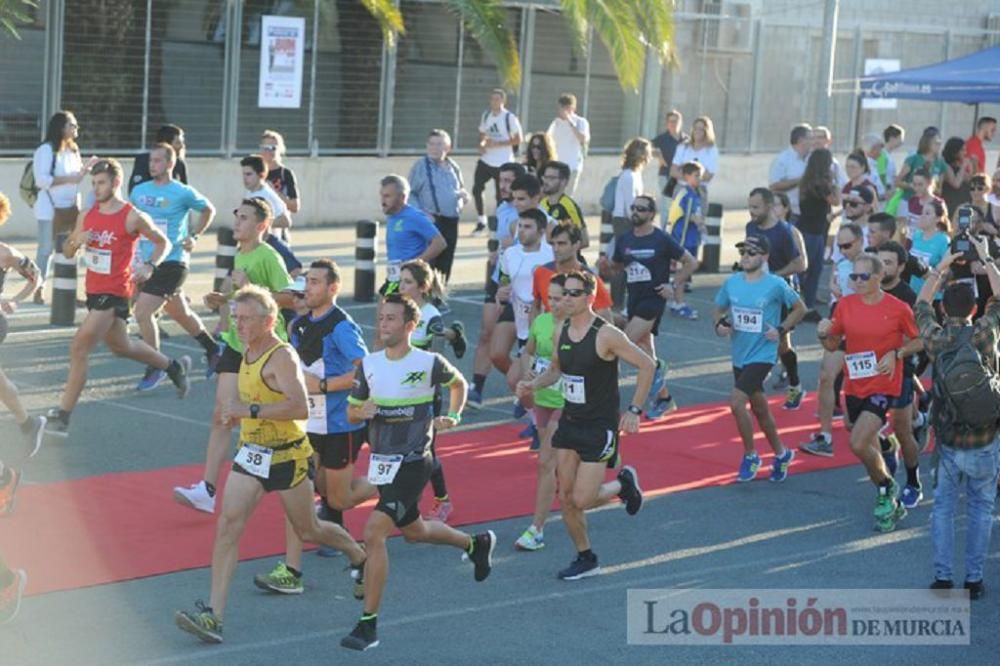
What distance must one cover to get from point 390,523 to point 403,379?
757 millimetres

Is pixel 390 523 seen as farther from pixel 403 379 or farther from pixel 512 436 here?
pixel 512 436

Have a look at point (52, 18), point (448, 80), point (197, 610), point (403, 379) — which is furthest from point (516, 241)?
point (448, 80)

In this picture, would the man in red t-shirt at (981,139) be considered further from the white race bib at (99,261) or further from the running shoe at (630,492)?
the running shoe at (630,492)

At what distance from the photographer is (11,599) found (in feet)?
28.5

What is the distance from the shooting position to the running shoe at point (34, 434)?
1223 cm

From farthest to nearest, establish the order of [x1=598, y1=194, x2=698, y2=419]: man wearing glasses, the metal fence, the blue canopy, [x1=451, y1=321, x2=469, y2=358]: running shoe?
the metal fence → the blue canopy → [x1=598, y1=194, x2=698, y2=419]: man wearing glasses → [x1=451, y1=321, x2=469, y2=358]: running shoe

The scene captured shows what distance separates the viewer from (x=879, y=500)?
11.7m

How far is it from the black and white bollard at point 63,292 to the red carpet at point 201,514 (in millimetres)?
4861

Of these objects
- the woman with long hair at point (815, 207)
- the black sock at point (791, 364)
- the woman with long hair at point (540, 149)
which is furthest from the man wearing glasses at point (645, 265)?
the woman with long hair at point (815, 207)

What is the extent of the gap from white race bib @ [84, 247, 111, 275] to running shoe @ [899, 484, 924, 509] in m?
5.76

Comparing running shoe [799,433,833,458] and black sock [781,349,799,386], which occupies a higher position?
black sock [781,349,799,386]

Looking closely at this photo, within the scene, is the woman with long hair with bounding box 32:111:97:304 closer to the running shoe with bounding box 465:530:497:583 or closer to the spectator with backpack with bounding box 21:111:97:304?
the spectator with backpack with bounding box 21:111:97:304

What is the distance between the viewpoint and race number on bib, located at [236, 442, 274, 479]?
29.3 feet

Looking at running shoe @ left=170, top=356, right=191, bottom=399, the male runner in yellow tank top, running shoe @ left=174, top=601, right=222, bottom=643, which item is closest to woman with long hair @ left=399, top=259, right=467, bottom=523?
the male runner in yellow tank top
